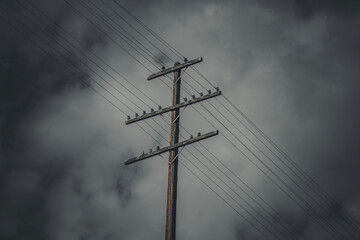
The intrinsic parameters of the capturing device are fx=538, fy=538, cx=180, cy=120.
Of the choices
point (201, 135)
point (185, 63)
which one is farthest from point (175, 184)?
point (185, 63)

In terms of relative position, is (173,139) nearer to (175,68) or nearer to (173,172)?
(173,172)

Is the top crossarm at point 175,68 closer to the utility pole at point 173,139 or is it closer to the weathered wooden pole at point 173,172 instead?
the utility pole at point 173,139

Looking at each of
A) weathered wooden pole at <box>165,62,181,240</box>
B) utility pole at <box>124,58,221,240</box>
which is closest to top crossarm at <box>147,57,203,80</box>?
utility pole at <box>124,58,221,240</box>

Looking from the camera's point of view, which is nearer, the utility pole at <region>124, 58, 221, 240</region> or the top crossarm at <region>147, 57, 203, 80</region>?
the utility pole at <region>124, 58, 221, 240</region>

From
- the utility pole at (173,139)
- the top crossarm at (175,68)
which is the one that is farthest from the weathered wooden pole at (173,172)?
the top crossarm at (175,68)

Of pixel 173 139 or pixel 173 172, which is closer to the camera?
pixel 173 172

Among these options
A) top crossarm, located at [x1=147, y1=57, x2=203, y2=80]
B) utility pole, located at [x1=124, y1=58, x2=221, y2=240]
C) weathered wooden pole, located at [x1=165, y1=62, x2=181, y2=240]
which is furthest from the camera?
top crossarm, located at [x1=147, y1=57, x2=203, y2=80]

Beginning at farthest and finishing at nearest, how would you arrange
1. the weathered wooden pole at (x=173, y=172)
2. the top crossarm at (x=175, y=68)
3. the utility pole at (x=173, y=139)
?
1. the top crossarm at (x=175, y=68)
2. the utility pole at (x=173, y=139)
3. the weathered wooden pole at (x=173, y=172)

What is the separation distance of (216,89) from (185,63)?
186cm

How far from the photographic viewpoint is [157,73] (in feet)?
61.4

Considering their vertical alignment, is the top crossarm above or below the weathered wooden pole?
above

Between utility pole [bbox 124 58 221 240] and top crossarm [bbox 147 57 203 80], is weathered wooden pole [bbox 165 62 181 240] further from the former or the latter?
top crossarm [bbox 147 57 203 80]

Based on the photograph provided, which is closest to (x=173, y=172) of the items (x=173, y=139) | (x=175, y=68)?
(x=173, y=139)

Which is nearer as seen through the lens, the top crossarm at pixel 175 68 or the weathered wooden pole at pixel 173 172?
the weathered wooden pole at pixel 173 172
